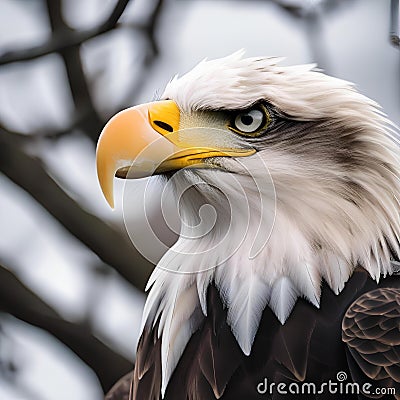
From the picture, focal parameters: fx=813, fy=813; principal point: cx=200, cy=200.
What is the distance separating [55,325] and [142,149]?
0.45 metres

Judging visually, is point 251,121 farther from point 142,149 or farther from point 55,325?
point 55,325

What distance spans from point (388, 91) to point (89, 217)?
0.39 m

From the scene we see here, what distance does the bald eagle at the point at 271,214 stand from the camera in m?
0.70

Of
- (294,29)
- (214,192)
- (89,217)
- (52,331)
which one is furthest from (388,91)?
(52,331)

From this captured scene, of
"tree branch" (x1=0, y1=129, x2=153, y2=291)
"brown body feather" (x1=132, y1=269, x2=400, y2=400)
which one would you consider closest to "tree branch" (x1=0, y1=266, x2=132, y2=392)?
"tree branch" (x1=0, y1=129, x2=153, y2=291)

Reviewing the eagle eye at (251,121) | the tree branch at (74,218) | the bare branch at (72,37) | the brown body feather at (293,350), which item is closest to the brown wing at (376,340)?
the brown body feather at (293,350)

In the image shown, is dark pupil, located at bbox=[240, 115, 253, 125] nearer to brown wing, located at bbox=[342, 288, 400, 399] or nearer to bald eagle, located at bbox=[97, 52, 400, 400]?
bald eagle, located at bbox=[97, 52, 400, 400]

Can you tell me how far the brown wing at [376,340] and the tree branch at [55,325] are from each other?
43 cm

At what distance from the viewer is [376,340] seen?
67 cm

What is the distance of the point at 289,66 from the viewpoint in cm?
76

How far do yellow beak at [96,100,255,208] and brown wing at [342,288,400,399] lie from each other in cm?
19

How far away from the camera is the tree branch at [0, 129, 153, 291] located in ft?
3.32

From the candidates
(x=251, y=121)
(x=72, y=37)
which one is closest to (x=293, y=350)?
(x=251, y=121)

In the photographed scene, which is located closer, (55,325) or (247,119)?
(247,119)
